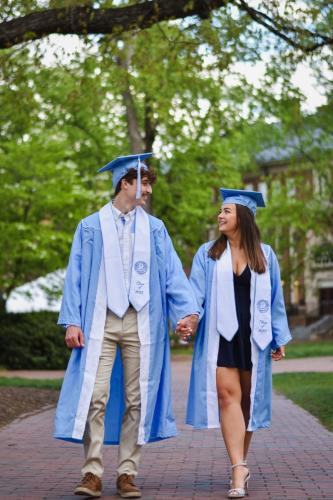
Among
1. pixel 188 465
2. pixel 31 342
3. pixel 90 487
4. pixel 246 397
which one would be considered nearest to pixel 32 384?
pixel 31 342

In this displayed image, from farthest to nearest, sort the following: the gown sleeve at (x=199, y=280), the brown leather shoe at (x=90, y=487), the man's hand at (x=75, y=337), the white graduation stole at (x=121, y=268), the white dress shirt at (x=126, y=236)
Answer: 1. the gown sleeve at (x=199, y=280)
2. the white dress shirt at (x=126, y=236)
3. the white graduation stole at (x=121, y=268)
4. the man's hand at (x=75, y=337)
5. the brown leather shoe at (x=90, y=487)

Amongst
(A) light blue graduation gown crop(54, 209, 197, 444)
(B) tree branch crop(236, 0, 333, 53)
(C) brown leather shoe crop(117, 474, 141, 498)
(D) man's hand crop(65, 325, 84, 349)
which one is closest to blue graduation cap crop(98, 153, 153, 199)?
(A) light blue graduation gown crop(54, 209, 197, 444)

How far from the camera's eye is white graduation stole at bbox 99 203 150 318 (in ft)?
24.1

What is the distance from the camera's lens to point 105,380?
24.0 feet

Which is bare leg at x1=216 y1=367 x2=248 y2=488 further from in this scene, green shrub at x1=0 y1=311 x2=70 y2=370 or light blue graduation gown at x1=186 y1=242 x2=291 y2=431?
green shrub at x1=0 y1=311 x2=70 y2=370

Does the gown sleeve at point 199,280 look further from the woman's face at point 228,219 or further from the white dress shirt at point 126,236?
the white dress shirt at point 126,236

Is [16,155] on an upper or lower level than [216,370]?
upper

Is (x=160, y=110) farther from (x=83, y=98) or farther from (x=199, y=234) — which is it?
(x=199, y=234)

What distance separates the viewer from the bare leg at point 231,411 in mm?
7449

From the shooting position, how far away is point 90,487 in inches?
278

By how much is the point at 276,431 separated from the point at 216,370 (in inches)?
183

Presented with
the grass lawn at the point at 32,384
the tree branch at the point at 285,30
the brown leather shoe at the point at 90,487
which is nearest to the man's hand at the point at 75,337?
the brown leather shoe at the point at 90,487

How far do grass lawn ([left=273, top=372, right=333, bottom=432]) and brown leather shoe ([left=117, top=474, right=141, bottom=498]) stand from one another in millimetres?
5172

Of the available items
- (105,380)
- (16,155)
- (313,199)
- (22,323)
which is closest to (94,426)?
(105,380)
